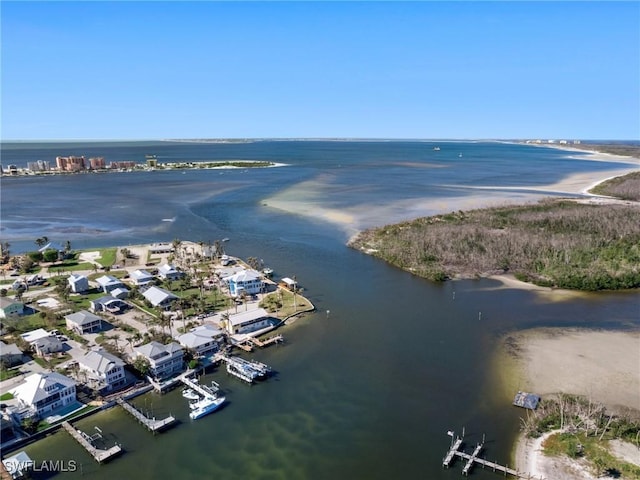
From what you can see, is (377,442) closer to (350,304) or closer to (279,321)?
(279,321)

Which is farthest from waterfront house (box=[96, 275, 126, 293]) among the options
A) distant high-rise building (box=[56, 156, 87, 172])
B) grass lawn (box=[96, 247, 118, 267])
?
distant high-rise building (box=[56, 156, 87, 172])

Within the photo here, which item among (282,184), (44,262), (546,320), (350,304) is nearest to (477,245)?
(546,320)

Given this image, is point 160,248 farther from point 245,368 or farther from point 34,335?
point 245,368

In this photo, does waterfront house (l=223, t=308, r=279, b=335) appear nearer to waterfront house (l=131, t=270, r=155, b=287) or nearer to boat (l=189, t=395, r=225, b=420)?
boat (l=189, t=395, r=225, b=420)

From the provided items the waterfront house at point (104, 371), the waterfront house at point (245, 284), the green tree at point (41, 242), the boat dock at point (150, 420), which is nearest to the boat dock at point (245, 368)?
the boat dock at point (150, 420)

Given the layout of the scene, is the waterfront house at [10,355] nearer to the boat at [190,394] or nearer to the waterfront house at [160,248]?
the boat at [190,394]

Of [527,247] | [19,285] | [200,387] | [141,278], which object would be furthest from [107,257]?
[527,247]
